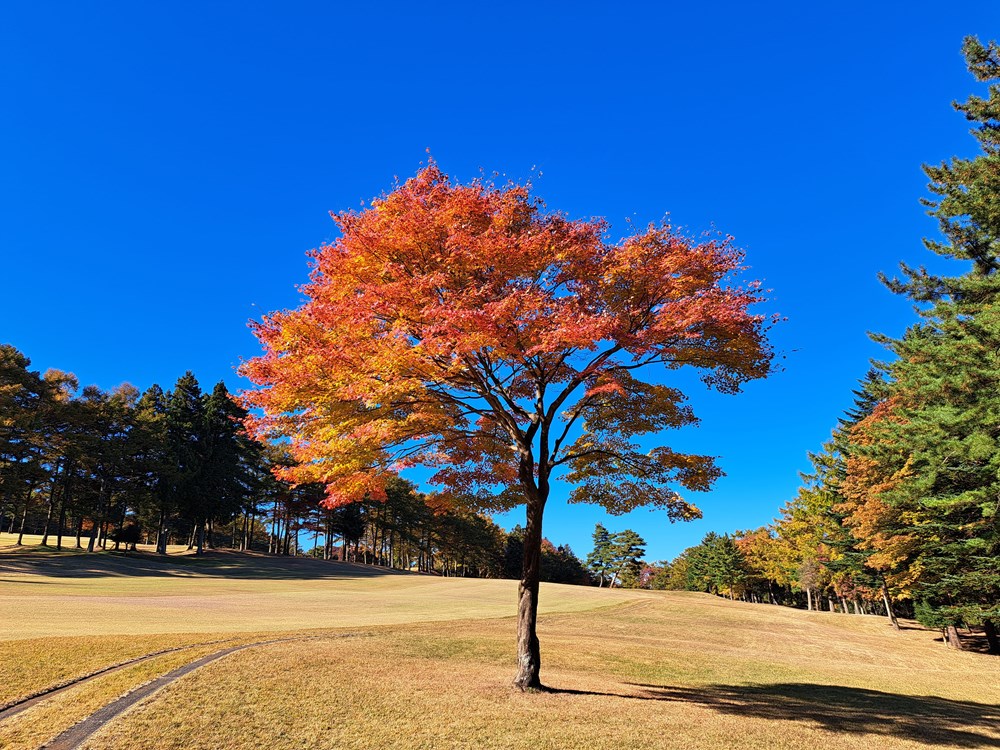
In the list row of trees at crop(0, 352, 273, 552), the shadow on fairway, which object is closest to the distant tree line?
row of trees at crop(0, 352, 273, 552)

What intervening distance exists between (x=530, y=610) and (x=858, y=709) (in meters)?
9.29

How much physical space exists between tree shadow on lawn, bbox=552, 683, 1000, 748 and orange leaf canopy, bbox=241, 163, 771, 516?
16.6 ft

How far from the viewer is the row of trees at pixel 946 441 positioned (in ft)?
67.7

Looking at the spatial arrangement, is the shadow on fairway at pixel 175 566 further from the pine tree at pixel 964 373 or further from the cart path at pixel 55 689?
the pine tree at pixel 964 373

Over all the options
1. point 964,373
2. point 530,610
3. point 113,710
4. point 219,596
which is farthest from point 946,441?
point 219,596

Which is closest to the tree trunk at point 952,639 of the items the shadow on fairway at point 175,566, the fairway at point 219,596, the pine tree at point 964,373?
the pine tree at point 964,373

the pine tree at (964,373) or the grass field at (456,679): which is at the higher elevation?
the pine tree at (964,373)

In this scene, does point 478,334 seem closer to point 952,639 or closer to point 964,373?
point 964,373

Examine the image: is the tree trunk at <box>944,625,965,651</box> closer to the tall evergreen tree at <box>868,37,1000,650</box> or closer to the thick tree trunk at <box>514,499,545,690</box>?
the tall evergreen tree at <box>868,37,1000,650</box>

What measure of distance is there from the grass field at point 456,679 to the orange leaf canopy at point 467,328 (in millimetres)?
4274

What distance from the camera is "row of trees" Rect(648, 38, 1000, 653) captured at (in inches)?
812

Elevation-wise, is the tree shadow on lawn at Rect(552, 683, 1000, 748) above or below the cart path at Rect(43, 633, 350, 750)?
below

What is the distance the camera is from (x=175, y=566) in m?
54.3

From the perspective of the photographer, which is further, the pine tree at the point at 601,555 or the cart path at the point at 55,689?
the pine tree at the point at 601,555
